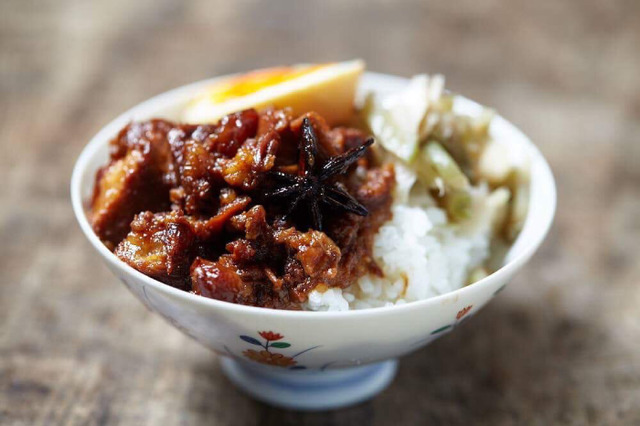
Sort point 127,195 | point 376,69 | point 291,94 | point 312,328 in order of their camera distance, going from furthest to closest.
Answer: point 376,69 < point 291,94 < point 127,195 < point 312,328

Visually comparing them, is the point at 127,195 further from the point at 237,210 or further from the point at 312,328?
the point at 312,328

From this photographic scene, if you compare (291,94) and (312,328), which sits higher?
(291,94)

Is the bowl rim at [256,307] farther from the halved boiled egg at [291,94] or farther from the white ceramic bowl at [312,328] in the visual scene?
the halved boiled egg at [291,94]

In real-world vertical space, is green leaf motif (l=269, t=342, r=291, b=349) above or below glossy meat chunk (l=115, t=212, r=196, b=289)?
below

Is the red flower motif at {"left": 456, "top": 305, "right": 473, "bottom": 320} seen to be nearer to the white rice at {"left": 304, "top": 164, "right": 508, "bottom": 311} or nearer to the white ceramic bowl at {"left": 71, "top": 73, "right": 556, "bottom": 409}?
the white ceramic bowl at {"left": 71, "top": 73, "right": 556, "bottom": 409}

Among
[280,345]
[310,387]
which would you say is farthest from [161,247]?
[310,387]

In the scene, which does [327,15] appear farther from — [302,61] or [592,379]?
[592,379]

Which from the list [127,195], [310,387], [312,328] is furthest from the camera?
[310,387]

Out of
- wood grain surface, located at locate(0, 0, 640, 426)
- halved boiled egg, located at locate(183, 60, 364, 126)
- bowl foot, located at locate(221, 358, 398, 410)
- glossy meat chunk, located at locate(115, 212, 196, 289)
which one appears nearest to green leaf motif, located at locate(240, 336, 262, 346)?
glossy meat chunk, located at locate(115, 212, 196, 289)
